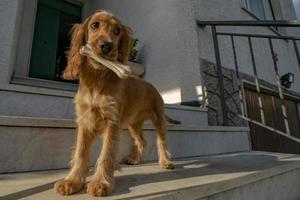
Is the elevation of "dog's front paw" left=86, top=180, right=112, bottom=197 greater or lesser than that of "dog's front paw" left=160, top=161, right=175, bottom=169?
lesser

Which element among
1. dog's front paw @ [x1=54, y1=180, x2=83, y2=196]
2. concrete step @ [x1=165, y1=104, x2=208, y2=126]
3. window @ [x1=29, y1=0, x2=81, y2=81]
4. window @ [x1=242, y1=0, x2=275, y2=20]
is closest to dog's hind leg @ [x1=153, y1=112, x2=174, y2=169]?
concrete step @ [x1=165, y1=104, x2=208, y2=126]

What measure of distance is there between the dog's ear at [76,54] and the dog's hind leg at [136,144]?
0.61 m

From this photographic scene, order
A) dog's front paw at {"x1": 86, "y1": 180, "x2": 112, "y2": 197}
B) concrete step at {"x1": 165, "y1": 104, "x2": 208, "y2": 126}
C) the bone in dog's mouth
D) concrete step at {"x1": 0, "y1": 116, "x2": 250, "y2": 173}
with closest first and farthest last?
dog's front paw at {"x1": 86, "y1": 180, "x2": 112, "y2": 197} < the bone in dog's mouth < concrete step at {"x1": 0, "y1": 116, "x2": 250, "y2": 173} < concrete step at {"x1": 165, "y1": 104, "x2": 208, "y2": 126}

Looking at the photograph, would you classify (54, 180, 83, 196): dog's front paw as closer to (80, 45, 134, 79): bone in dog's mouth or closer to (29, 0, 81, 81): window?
(80, 45, 134, 79): bone in dog's mouth

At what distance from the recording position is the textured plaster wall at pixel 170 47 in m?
2.35

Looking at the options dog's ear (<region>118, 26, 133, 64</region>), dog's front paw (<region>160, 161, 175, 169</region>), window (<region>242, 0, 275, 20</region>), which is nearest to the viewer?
dog's ear (<region>118, 26, 133, 64</region>)

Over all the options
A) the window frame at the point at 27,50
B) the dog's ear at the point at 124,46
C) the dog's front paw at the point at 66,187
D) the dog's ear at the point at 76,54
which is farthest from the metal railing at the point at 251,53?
the window frame at the point at 27,50

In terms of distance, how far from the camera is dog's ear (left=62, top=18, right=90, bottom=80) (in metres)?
1.04

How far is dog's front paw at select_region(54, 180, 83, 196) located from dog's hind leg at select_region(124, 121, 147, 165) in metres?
0.59

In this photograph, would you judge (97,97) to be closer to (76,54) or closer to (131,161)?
(76,54)

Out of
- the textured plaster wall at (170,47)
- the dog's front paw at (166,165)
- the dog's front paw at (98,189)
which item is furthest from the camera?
the textured plaster wall at (170,47)

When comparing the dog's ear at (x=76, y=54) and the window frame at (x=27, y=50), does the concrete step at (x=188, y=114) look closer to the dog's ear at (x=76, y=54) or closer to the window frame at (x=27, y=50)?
the dog's ear at (x=76, y=54)

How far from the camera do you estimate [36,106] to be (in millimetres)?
1375

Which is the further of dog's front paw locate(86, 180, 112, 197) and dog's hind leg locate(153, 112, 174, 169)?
dog's hind leg locate(153, 112, 174, 169)
